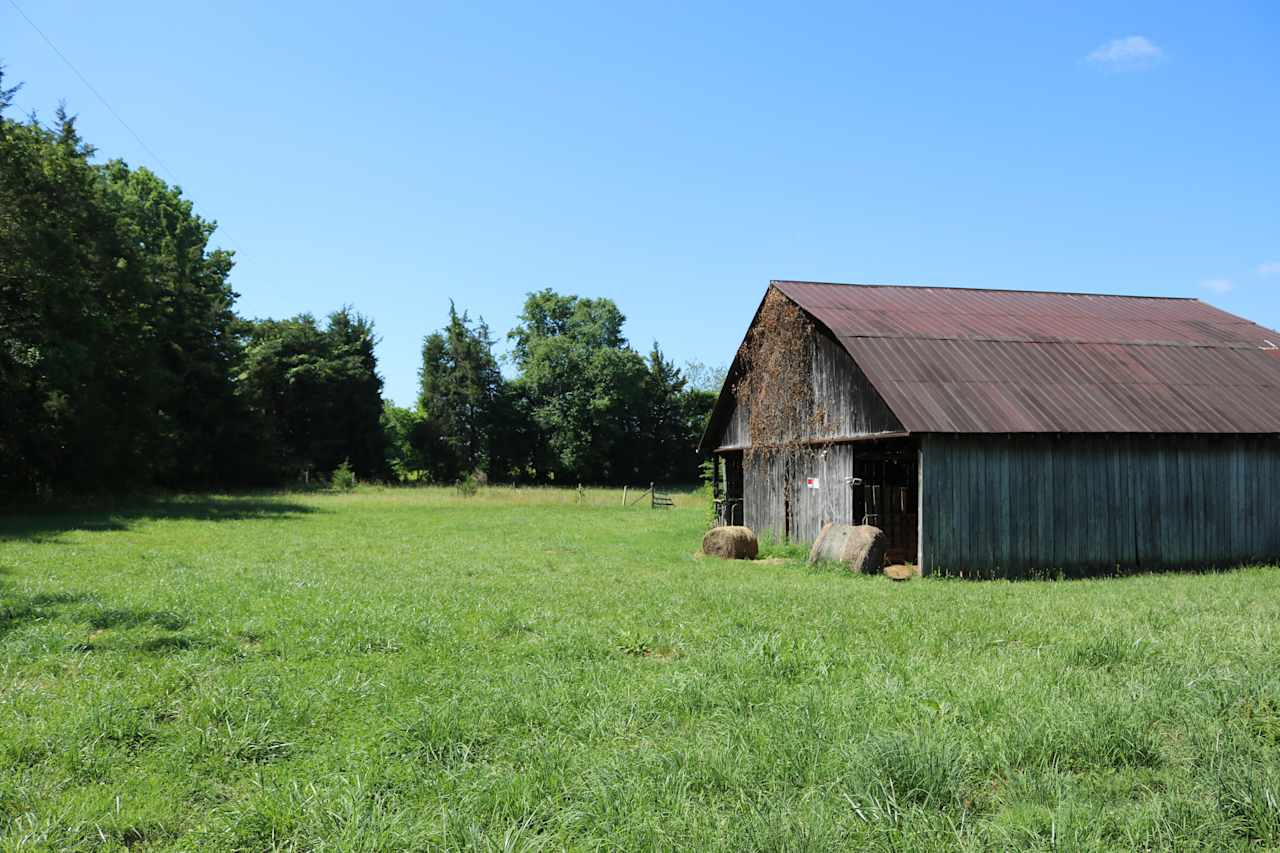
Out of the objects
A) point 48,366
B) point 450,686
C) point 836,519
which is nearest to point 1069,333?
point 836,519

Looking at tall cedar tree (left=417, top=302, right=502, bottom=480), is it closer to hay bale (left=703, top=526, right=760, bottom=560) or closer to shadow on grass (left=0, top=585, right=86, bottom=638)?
hay bale (left=703, top=526, right=760, bottom=560)

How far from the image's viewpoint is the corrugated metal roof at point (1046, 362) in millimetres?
16812

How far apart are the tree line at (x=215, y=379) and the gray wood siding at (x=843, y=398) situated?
2332cm

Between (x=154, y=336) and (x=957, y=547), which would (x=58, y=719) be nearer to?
(x=957, y=547)

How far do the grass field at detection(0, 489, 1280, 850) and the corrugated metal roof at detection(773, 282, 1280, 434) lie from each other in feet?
19.4

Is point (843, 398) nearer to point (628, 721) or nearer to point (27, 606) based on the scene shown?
point (628, 721)

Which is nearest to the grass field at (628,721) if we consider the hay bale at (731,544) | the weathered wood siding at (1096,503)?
the weathered wood siding at (1096,503)

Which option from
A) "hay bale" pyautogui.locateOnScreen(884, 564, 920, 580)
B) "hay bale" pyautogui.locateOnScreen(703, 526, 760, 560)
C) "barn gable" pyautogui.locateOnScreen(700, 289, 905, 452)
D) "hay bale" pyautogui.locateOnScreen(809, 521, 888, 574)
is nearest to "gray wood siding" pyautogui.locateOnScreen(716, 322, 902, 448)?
"barn gable" pyautogui.locateOnScreen(700, 289, 905, 452)

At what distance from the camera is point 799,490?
2067cm

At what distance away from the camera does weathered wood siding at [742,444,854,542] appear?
18734 mm

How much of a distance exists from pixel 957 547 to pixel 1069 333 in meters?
8.29

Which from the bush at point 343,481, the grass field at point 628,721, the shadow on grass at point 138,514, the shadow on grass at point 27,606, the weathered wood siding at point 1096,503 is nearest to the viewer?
the grass field at point 628,721

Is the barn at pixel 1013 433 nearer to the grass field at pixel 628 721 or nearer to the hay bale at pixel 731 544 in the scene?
the hay bale at pixel 731 544

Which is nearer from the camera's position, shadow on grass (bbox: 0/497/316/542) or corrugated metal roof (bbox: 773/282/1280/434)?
corrugated metal roof (bbox: 773/282/1280/434)
